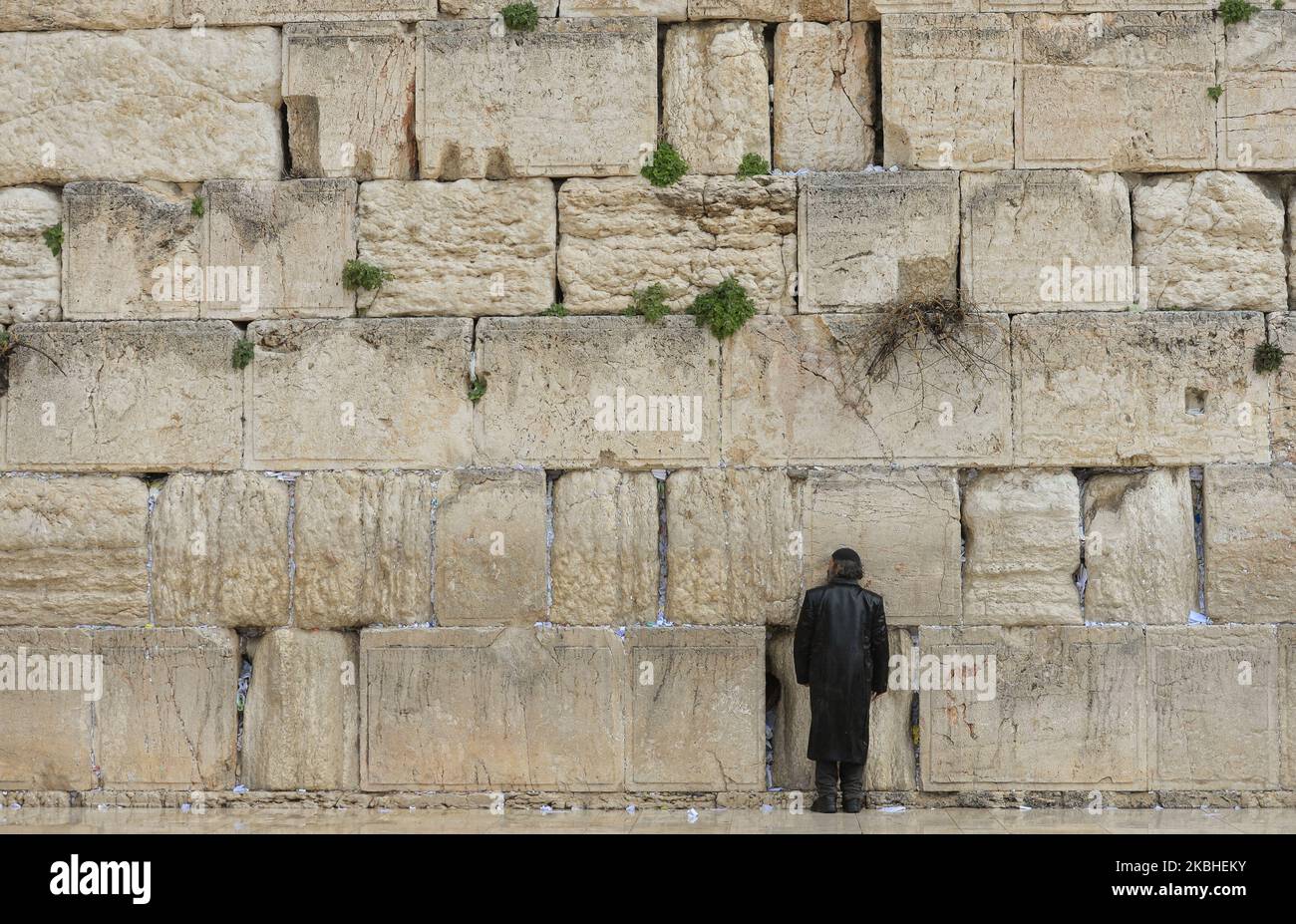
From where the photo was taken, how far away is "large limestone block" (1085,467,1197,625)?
709cm

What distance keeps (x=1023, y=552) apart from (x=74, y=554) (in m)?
5.44

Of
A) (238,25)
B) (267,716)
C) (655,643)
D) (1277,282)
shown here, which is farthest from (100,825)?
(1277,282)

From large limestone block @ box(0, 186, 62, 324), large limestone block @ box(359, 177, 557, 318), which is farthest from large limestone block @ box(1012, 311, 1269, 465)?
large limestone block @ box(0, 186, 62, 324)

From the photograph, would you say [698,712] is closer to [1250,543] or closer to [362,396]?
[362,396]

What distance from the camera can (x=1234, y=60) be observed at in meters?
7.25

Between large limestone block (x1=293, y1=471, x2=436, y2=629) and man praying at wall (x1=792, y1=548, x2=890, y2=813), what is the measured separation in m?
2.20

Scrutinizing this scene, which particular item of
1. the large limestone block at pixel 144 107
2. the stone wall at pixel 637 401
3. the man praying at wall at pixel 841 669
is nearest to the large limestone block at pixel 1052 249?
the stone wall at pixel 637 401

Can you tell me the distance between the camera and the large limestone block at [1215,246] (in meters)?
7.25

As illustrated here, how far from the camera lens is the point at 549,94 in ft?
24.2

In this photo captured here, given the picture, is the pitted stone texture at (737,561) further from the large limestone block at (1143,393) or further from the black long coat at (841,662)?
the large limestone block at (1143,393)

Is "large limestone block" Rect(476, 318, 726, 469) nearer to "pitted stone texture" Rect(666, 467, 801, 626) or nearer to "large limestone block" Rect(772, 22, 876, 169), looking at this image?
"pitted stone texture" Rect(666, 467, 801, 626)

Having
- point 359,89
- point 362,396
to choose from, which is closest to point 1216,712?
point 362,396

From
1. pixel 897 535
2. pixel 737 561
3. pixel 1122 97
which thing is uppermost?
pixel 1122 97

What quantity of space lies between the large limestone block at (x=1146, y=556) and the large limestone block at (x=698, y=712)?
1971mm
